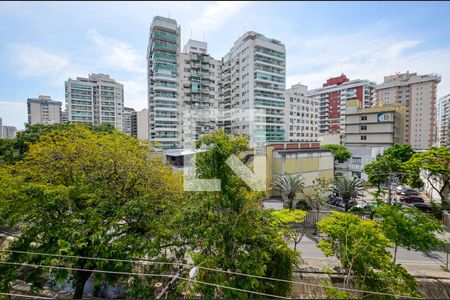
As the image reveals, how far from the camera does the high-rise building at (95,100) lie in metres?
51.4

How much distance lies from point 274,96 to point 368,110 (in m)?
17.1

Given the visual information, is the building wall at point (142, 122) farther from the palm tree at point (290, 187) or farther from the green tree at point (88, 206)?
the green tree at point (88, 206)

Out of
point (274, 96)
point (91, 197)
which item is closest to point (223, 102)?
point (274, 96)

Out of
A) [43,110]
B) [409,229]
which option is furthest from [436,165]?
[43,110]

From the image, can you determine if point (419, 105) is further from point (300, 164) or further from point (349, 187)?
point (349, 187)

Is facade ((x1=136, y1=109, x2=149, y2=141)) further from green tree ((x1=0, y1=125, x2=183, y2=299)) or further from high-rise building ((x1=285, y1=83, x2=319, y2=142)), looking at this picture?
green tree ((x1=0, y1=125, x2=183, y2=299))

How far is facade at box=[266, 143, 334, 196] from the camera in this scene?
19531mm

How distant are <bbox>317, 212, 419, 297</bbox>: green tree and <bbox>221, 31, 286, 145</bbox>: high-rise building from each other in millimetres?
28803

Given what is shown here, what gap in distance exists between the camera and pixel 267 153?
20.1 m

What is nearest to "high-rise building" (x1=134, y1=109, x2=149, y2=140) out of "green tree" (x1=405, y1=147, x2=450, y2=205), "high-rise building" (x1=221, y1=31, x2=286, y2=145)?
"high-rise building" (x1=221, y1=31, x2=286, y2=145)

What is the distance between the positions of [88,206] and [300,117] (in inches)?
1864

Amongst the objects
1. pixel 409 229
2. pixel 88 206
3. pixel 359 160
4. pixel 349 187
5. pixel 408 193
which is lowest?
pixel 408 193

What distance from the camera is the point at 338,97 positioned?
200 ft

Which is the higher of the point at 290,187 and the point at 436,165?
the point at 436,165
